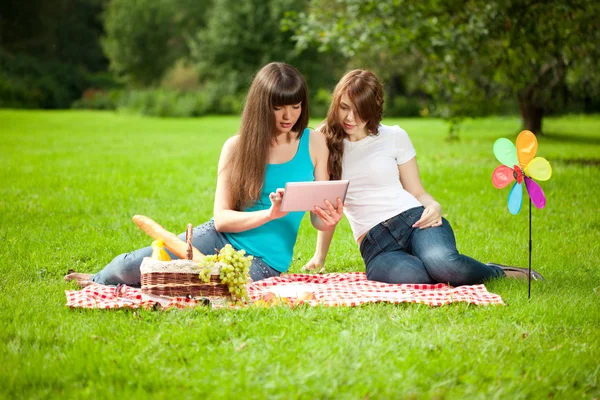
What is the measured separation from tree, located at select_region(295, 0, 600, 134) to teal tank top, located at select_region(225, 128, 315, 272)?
6.26 m

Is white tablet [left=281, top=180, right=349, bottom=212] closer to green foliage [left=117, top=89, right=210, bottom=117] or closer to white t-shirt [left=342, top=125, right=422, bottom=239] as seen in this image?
white t-shirt [left=342, top=125, right=422, bottom=239]

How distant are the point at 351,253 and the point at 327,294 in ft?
5.27

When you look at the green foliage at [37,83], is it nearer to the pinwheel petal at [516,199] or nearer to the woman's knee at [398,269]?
the woman's knee at [398,269]

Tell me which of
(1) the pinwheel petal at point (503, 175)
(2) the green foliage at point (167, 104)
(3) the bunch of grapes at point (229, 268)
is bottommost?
(3) the bunch of grapes at point (229, 268)

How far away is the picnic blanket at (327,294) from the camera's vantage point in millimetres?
4051

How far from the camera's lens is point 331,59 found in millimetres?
39250

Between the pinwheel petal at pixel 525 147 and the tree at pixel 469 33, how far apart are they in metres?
6.20

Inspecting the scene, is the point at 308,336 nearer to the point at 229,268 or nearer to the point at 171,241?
the point at 229,268

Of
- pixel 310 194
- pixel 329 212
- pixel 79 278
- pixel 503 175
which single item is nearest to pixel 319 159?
pixel 329 212

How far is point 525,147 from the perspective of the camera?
407cm

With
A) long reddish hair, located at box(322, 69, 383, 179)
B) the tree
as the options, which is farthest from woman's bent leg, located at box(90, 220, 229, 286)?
the tree

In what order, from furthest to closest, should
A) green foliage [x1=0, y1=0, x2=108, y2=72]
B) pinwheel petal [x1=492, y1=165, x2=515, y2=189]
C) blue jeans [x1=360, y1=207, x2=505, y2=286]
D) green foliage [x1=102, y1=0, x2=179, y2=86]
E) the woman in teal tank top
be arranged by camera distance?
green foliage [x1=0, y1=0, x2=108, y2=72] → green foliage [x1=102, y1=0, x2=179, y2=86] → blue jeans [x1=360, y1=207, x2=505, y2=286] → the woman in teal tank top → pinwheel petal [x1=492, y1=165, x2=515, y2=189]

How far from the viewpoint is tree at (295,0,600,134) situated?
32.8ft

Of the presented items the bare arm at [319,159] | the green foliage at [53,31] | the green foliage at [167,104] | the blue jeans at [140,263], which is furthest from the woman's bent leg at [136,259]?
the green foliage at [53,31]
